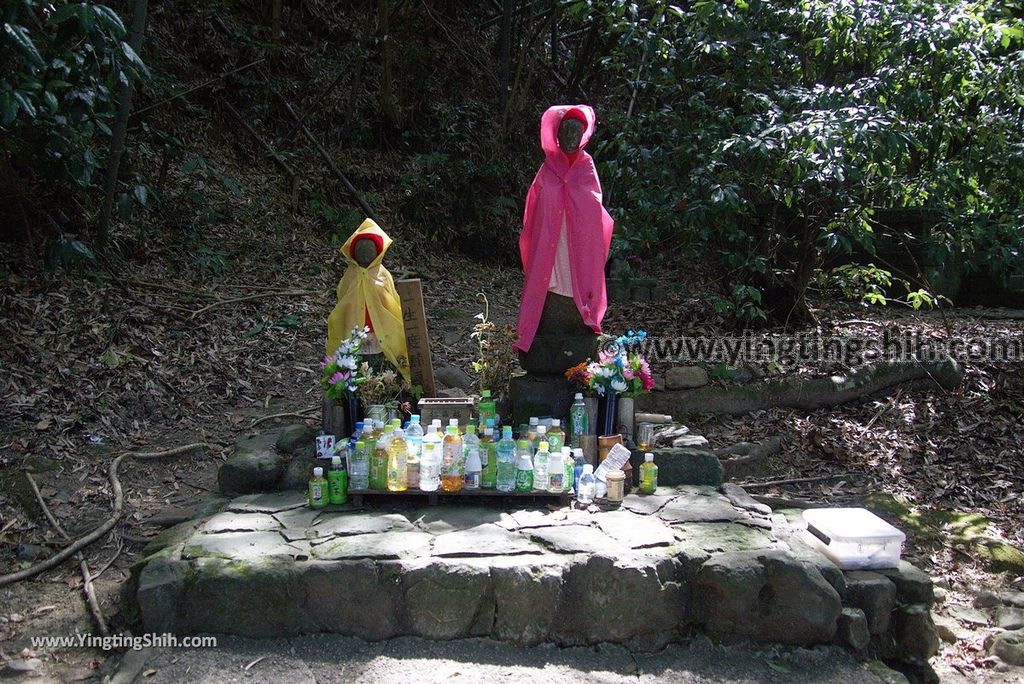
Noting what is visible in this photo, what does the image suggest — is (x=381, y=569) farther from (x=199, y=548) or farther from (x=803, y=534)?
(x=803, y=534)

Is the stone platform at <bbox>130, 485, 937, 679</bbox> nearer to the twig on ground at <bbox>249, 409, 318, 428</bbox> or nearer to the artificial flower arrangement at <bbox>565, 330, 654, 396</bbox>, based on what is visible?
the artificial flower arrangement at <bbox>565, 330, 654, 396</bbox>

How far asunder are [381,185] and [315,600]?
8.18 m

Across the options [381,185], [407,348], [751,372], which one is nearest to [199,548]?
[407,348]

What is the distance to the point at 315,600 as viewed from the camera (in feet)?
12.3

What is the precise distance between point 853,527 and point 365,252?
3448 mm

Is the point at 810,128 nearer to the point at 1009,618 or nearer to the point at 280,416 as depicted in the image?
the point at 1009,618

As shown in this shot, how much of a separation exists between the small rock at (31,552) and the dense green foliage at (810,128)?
4.80 metres

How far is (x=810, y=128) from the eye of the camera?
5.33 m

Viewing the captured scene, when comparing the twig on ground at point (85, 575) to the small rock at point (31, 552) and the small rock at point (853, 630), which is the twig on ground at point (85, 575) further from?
the small rock at point (853, 630)

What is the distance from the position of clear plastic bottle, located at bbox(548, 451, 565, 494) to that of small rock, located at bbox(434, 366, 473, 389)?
Answer: 7.49 ft

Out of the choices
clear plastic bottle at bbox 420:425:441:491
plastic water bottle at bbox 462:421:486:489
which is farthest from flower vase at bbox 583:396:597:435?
clear plastic bottle at bbox 420:425:441:491

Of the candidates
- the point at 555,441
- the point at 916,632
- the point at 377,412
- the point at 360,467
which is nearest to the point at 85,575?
the point at 360,467

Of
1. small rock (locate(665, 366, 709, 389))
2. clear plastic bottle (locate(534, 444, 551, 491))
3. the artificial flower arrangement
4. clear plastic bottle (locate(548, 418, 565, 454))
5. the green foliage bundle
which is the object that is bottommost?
A: clear plastic bottle (locate(534, 444, 551, 491))

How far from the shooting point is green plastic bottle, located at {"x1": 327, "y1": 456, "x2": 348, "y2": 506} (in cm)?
450
